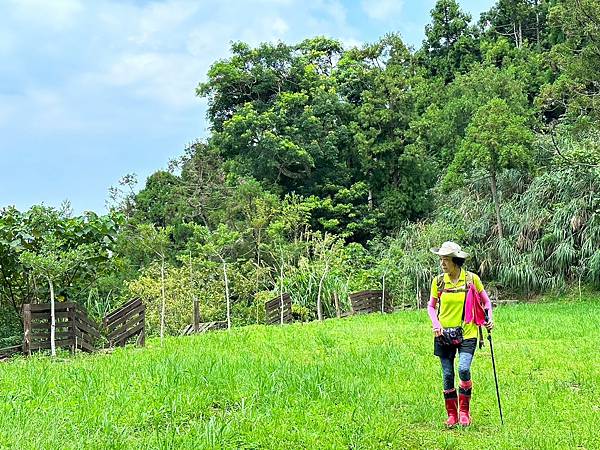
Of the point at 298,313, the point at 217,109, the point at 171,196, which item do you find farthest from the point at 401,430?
the point at 217,109

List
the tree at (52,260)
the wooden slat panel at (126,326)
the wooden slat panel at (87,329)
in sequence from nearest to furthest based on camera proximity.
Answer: the tree at (52,260), the wooden slat panel at (87,329), the wooden slat panel at (126,326)

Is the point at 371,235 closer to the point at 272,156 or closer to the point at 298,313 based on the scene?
the point at 272,156

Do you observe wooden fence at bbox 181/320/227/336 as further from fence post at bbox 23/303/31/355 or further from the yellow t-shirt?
the yellow t-shirt

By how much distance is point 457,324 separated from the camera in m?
5.18

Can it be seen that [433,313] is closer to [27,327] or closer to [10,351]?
[27,327]

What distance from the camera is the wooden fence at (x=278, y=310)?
1548 centimetres

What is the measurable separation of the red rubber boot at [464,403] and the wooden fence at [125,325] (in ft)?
22.7

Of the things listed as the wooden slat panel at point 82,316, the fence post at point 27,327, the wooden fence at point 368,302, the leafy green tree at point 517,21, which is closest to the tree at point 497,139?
the wooden fence at point 368,302

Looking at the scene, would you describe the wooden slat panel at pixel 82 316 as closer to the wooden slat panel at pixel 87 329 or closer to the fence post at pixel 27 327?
the wooden slat panel at pixel 87 329

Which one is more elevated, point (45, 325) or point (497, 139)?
point (497, 139)

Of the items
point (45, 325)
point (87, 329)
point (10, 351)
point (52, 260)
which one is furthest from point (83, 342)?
point (52, 260)

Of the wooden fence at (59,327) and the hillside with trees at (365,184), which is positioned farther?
the hillside with trees at (365,184)

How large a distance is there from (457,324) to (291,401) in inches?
63.5

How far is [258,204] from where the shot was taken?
19.9 m
